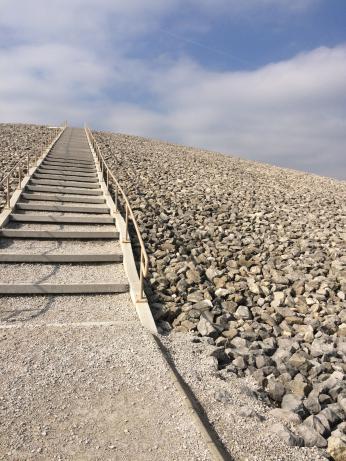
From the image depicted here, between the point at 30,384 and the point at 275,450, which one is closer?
the point at 275,450

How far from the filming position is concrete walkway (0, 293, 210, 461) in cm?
358

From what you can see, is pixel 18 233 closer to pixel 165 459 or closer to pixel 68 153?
pixel 165 459

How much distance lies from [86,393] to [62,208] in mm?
6970

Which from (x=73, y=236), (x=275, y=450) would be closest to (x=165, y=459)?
(x=275, y=450)

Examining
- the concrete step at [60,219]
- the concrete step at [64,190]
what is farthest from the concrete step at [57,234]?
the concrete step at [64,190]

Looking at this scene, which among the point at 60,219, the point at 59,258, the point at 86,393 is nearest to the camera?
the point at 86,393

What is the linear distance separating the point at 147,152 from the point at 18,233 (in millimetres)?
14880

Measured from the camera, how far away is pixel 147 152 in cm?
2278

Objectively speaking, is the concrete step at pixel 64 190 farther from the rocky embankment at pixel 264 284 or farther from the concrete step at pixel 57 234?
the concrete step at pixel 57 234

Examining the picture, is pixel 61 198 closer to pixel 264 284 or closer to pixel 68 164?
pixel 68 164

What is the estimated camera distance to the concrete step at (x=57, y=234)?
8688 mm

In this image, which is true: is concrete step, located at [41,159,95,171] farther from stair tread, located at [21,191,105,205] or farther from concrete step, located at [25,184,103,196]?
stair tread, located at [21,191,105,205]

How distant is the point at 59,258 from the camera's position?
314 inches

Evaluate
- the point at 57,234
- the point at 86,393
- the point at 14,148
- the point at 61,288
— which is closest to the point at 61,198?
the point at 57,234
